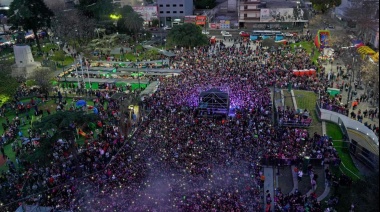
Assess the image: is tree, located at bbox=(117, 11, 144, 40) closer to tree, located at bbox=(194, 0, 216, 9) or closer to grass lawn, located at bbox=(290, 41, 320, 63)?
tree, located at bbox=(194, 0, 216, 9)

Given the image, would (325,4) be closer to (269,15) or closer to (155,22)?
(269,15)

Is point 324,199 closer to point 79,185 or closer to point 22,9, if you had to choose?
point 79,185

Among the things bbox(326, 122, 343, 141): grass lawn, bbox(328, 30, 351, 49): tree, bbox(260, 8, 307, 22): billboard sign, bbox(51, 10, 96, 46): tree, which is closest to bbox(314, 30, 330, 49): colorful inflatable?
bbox(328, 30, 351, 49): tree

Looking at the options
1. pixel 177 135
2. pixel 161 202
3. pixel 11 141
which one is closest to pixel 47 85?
pixel 11 141

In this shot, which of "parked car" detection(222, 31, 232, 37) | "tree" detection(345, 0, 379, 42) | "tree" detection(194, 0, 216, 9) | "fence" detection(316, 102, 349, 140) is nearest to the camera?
"tree" detection(345, 0, 379, 42)

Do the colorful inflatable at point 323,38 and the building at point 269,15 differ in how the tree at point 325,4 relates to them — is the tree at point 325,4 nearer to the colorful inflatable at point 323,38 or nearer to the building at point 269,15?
the building at point 269,15

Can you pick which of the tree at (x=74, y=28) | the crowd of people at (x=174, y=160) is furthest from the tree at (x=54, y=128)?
the tree at (x=74, y=28)

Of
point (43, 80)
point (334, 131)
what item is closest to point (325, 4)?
point (334, 131)
